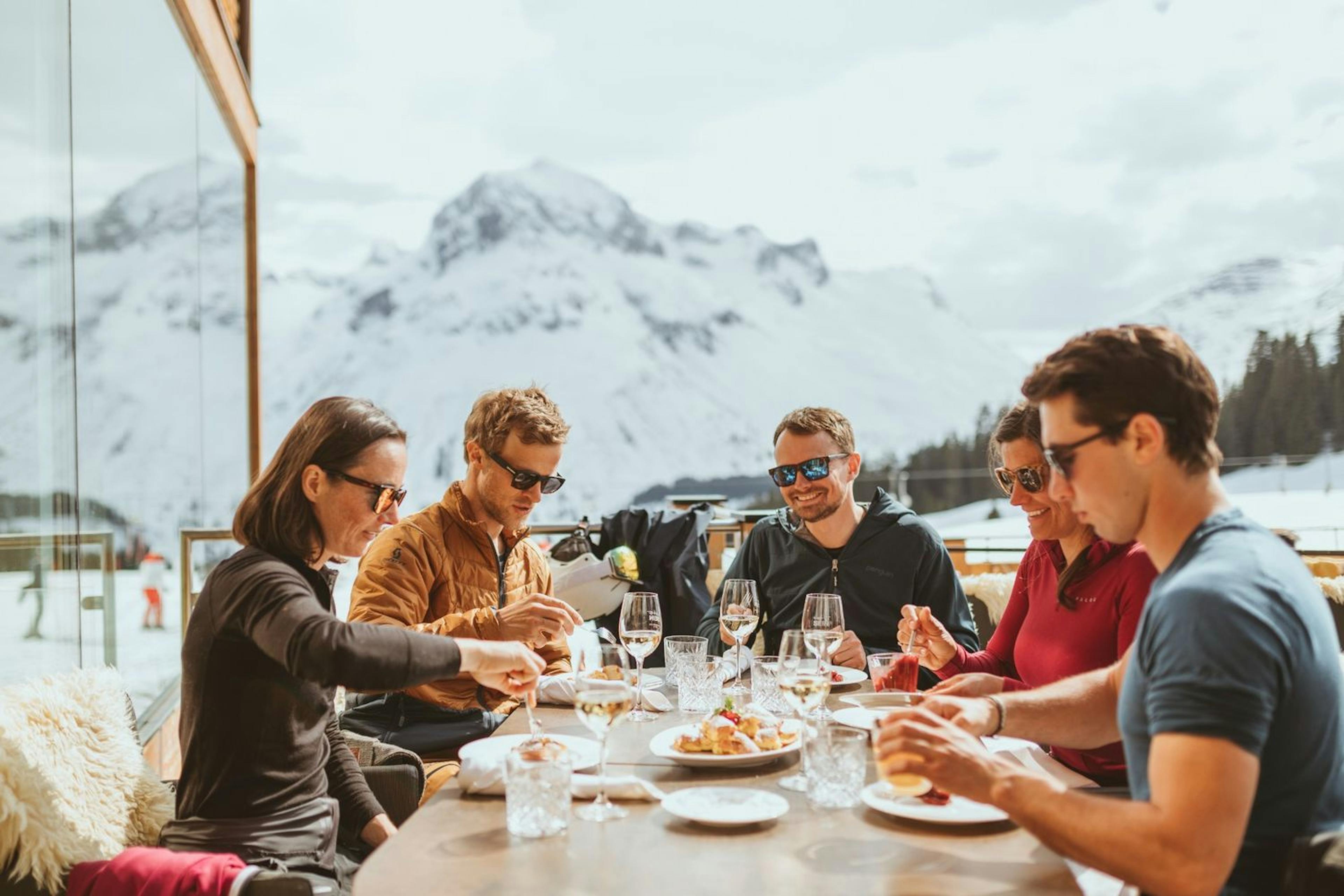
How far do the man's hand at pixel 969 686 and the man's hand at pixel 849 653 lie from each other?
56 cm

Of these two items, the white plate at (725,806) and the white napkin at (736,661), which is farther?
the white napkin at (736,661)

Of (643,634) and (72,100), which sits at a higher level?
(72,100)

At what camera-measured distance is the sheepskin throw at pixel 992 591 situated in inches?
152

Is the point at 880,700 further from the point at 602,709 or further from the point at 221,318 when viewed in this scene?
the point at 221,318

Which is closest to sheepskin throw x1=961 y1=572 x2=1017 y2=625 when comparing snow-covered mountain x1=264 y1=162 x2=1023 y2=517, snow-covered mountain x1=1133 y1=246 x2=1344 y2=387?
snow-covered mountain x1=1133 y1=246 x2=1344 y2=387

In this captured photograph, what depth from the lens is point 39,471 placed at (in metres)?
2.57

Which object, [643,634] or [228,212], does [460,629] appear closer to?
[643,634]

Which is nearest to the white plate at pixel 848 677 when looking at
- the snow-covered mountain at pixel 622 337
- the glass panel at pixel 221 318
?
the glass panel at pixel 221 318

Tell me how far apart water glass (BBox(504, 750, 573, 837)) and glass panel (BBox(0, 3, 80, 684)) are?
1423 mm

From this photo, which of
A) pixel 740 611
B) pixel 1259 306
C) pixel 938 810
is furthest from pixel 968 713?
pixel 1259 306

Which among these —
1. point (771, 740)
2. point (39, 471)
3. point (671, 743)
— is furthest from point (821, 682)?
point (39, 471)

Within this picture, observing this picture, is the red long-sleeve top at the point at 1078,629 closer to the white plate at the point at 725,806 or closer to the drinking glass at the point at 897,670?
the drinking glass at the point at 897,670

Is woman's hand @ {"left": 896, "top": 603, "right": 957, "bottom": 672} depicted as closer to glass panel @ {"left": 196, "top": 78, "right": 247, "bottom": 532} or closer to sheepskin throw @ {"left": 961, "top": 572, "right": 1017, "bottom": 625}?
sheepskin throw @ {"left": 961, "top": 572, "right": 1017, "bottom": 625}

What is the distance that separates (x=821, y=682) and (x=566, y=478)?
49.5 inches
